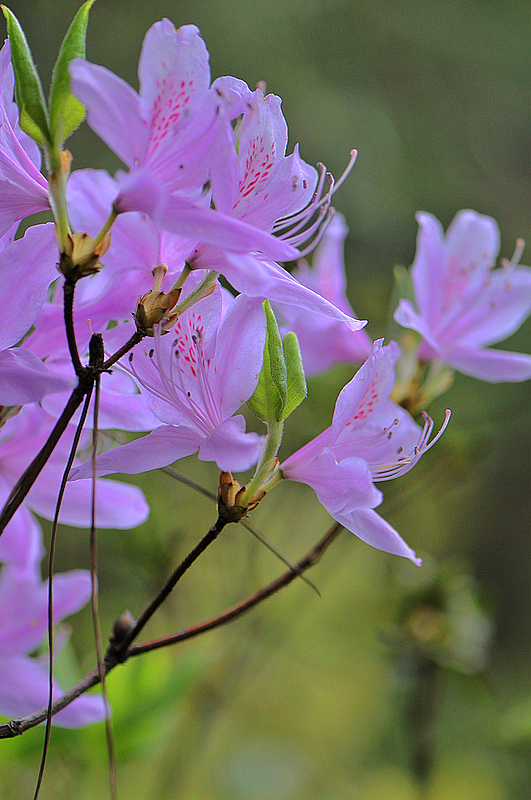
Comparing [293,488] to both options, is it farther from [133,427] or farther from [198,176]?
[198,176]

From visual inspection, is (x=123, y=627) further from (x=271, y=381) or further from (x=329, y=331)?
(x=329, y=331)

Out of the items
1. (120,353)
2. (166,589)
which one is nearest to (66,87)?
(120,353)

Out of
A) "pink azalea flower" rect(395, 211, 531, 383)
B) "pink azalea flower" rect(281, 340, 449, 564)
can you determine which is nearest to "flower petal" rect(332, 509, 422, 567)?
"pink azalea flower" rect(281, 340, 449, 564)

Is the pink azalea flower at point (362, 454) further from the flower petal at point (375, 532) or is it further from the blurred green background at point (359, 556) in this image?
the blurred green background at point (359, 556)

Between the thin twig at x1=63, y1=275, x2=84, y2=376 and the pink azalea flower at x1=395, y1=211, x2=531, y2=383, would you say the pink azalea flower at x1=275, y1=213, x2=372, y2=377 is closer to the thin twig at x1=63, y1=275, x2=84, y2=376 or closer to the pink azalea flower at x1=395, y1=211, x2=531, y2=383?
the pink azalea flower at x1=395, y1=211, x2=531, y2=383

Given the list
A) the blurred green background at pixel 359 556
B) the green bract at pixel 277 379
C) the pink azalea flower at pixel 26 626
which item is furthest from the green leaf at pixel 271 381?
the blurred green background at pixel 359 556

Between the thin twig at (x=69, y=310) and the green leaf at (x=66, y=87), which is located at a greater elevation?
the green leaf at (x=66, y=87)

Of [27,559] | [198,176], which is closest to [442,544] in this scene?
[27,559]

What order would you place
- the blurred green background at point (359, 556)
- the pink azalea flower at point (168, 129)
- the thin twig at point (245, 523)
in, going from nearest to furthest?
1. the pink azalea flower at point (168, 129)
2. the thin twig at point (245, 523)
3. the blurred green background at point (359, 556)
